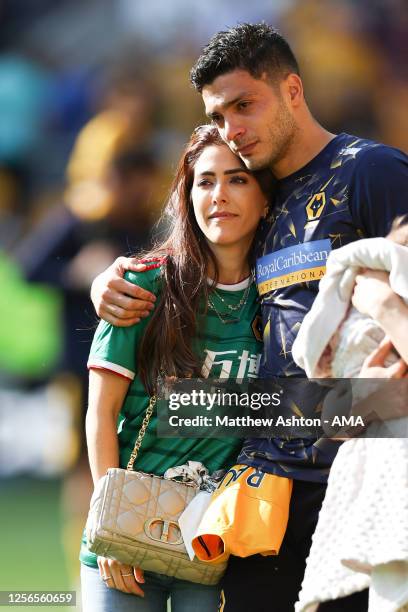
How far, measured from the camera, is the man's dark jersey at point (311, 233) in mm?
1897

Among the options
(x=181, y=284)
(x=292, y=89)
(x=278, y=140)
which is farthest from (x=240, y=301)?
(x=292, y=89)

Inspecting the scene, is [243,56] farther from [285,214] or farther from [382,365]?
[382,365]

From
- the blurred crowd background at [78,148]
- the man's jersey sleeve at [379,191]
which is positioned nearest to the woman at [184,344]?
the man's jersey sleeve at [379,191]

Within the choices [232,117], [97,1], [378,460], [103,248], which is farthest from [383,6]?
[378,460]

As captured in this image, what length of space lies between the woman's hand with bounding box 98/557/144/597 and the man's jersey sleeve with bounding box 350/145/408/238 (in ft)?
3.10

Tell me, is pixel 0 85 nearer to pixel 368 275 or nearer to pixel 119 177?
pixel 119 177

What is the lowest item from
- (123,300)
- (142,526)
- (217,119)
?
(142,526)

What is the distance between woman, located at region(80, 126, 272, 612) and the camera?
211cm

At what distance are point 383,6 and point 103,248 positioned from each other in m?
1.72

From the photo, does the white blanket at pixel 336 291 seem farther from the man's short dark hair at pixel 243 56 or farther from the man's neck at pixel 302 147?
the man's short dark hair at pixel 243 56

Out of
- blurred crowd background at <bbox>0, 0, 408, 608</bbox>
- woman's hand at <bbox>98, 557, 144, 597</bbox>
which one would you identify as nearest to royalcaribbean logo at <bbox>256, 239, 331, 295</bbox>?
woman's hand at <bbox>98, 557, 144, 597</bbox>

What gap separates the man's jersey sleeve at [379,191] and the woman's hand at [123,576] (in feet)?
3.10

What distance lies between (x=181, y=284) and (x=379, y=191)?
0.55m

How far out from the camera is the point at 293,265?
201 cm
